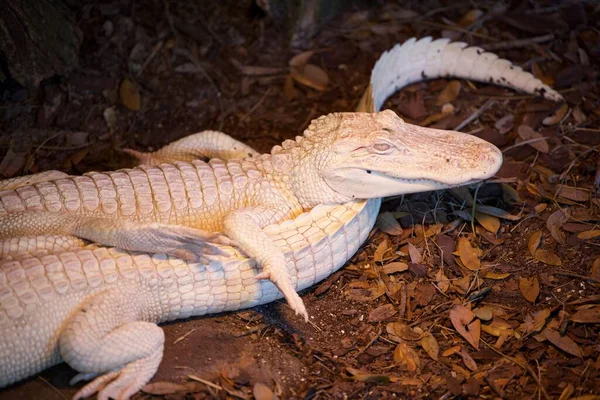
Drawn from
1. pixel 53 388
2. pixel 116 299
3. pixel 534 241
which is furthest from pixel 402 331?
pixel 53 388

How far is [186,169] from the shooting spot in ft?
11.7

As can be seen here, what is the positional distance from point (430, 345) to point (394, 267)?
0.56 m

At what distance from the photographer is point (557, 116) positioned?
436 cm

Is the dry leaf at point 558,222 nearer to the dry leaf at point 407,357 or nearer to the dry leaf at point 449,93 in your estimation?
the dry leaf at point 407,357

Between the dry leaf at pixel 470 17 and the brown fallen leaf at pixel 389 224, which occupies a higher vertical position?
the dry leaf at pixel 470 17

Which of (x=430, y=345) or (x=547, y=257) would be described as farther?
(x=547, y=257)

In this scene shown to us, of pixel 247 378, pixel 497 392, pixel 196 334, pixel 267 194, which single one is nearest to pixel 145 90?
pixel 267 194

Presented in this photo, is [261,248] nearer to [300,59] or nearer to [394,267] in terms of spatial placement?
[394,267]

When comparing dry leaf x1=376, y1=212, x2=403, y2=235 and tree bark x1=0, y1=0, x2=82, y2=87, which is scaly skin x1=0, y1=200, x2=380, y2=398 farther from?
tree bark x1=0, y1=0, x2=82, y2=87

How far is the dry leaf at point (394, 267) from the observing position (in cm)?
359

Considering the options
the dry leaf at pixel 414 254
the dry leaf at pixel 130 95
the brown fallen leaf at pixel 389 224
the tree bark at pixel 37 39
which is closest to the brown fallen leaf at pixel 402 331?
the dry leaf at pixel 414 254

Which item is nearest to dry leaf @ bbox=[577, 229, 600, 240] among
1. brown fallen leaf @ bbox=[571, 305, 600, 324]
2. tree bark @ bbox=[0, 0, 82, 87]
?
brown fallen leaf @ bbox=[571, 305, 600, 324]

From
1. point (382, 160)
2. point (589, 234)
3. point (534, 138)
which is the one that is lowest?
point (589, 234)

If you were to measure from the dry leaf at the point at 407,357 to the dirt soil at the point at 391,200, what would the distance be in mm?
11
